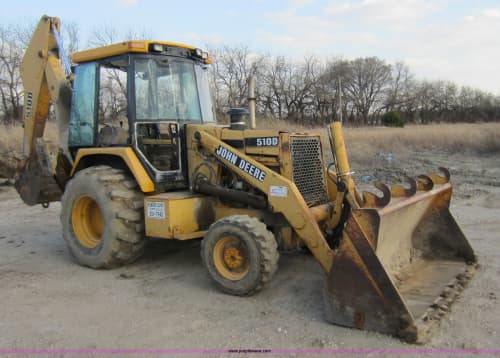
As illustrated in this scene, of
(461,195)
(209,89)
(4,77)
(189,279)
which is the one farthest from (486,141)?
(4,77)

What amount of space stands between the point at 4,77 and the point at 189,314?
89.8 feet

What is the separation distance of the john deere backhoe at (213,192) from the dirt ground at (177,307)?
22 cm

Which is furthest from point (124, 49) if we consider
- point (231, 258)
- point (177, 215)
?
point (231, 258)

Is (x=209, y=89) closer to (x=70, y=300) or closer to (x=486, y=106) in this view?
(x=70, y=300)

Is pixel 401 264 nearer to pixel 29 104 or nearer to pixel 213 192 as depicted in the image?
pixel 213 192

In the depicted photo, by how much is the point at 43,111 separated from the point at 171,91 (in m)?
2.25

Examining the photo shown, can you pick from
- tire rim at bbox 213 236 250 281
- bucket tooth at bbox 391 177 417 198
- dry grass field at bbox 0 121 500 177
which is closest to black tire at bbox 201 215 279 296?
tire rim at bbox 213 236 250 281

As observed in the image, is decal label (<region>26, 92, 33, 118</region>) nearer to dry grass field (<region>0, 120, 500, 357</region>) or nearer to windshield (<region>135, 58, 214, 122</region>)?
dry grass field (<region>0, 120, 500, 357</region>)

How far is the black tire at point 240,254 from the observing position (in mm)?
4516

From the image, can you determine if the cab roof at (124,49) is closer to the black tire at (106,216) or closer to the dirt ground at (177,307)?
the black tire at (106,216)

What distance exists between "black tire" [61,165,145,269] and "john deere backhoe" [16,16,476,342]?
16mm

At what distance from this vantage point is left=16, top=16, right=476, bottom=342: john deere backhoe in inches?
177

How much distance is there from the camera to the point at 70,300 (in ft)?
15.9

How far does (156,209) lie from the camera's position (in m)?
5.30
